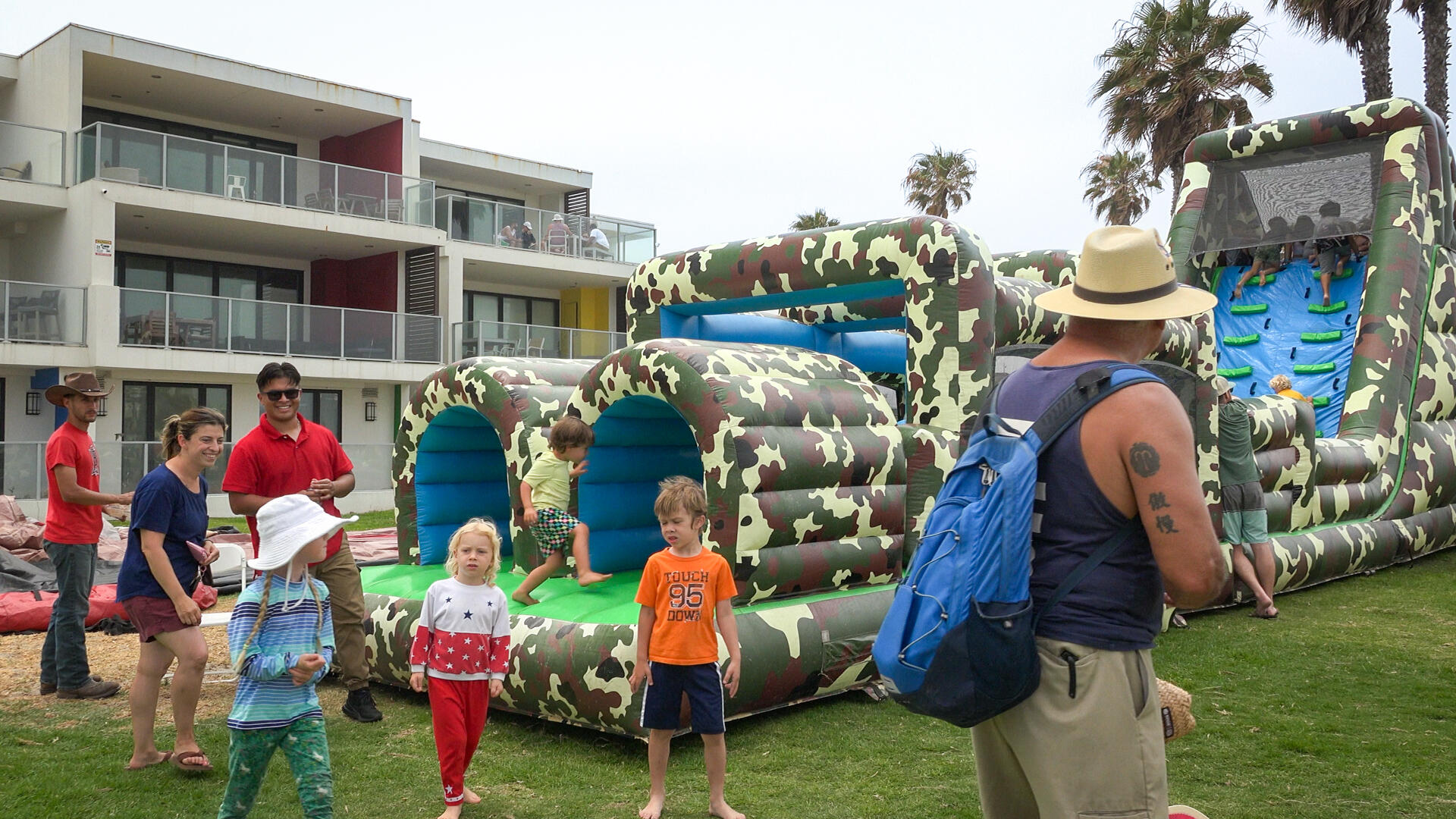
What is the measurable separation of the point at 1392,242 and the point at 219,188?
18.0 m

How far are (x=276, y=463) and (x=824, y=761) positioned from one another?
3.06m

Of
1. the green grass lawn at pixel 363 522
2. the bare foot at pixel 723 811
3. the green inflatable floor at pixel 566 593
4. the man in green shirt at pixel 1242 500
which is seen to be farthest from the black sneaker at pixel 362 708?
the green grass lawn at pixel 363 522

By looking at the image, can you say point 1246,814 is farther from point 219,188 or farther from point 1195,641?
point 219,188

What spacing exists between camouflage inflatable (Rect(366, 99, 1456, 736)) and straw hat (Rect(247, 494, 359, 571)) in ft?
6.46

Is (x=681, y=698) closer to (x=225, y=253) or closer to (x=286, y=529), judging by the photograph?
(x=286, y=529)

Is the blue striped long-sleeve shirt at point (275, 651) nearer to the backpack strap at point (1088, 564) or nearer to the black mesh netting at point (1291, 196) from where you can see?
the backpack strap at point (1088, 564)

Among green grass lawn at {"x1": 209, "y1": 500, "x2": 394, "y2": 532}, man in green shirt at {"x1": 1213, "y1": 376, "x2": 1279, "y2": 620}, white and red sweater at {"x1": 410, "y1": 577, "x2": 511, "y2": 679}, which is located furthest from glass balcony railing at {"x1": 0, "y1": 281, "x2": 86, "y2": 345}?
man in green shirt at {"x1": 1213, "y1": 376, "x2": 1279, "y2": 620}

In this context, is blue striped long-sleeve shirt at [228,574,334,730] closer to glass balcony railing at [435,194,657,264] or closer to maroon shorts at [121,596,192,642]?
maroon shorts at [121,596,192,642]

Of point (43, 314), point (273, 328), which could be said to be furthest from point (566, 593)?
point (273, 328)

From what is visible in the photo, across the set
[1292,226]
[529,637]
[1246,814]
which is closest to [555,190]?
[1292,226]

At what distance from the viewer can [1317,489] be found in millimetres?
10414

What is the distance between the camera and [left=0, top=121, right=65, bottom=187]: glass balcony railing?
19.7 m

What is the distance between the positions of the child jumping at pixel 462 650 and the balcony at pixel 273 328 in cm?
1698

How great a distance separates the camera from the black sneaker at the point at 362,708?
6195 millimetres
